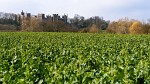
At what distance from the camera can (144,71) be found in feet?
24.6

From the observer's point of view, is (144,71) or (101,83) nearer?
(101,83)

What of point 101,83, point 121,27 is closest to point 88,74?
point 101,83

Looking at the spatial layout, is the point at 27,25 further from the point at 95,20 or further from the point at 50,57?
the point at 50,57

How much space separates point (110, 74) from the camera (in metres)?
7.05

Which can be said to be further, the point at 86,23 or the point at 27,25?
the point at 86,23

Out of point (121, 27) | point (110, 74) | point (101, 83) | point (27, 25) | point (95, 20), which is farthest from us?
point (95, 20)

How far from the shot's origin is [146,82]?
6652 mm

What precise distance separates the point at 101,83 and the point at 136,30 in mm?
86928

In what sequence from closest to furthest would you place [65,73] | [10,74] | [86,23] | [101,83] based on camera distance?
[101,83] → [65,73] → [10,74] → [86,23]

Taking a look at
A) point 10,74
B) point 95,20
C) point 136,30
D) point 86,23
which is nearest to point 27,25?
point 136,30

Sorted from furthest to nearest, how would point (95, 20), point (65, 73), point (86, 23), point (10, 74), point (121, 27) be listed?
point (95, 20), point (86, 23), point (121, 27), point (10, 74), point (65, 73)

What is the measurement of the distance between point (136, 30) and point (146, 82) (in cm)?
8641

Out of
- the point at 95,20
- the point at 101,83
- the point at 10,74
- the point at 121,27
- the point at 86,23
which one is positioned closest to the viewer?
the point at 101,83

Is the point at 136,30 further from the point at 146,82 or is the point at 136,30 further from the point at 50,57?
the point at 146,82
